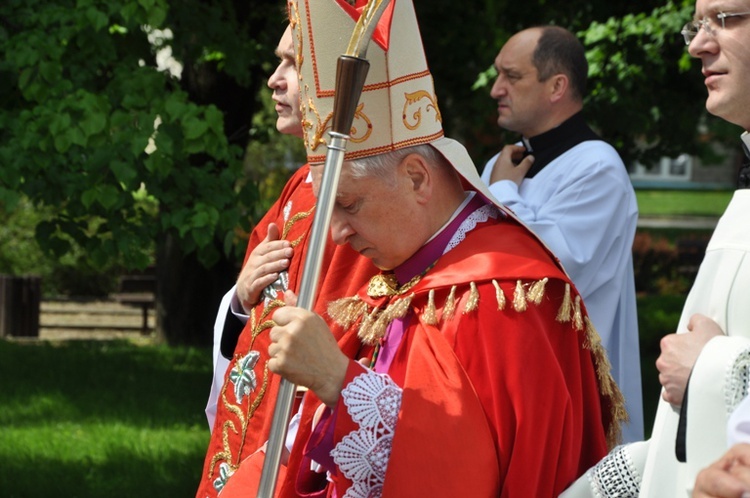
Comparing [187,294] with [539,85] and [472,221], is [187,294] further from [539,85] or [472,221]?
[472,221]

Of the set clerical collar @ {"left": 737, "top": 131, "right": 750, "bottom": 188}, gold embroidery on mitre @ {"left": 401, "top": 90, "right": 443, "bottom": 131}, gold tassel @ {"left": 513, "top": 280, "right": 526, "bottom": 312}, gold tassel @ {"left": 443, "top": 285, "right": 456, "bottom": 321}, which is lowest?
gold tassel @ {"left": 443, "top": 285, "right": 456, "bottom": 321}

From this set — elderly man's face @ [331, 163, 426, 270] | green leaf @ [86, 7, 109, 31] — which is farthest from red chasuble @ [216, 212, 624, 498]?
green leaf @ [86, 7, 109, 31]

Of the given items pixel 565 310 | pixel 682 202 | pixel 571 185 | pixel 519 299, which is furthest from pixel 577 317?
pixel 682 202

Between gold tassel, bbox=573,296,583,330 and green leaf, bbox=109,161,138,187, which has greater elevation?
green leaf, bbox=109,161,138,187

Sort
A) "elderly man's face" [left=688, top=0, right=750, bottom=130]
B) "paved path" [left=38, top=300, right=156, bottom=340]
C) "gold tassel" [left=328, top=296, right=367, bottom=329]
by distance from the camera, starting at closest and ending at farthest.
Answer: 1. "elderly man's face" [left=688, top=0, right=750, bottom=130]
2. "gold tassel" [left=328, top=296, right=367, bottom=329]
3. "paved path" [left=38, top=300, right=156, bottom=340]

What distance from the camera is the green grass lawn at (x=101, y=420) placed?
22.6ft

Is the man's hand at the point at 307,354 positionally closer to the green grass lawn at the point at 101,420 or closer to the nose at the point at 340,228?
the nose at the point at 340,228

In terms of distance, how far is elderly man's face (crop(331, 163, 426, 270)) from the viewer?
2.93 m

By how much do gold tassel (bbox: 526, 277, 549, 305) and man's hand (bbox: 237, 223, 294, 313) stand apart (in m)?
0.96

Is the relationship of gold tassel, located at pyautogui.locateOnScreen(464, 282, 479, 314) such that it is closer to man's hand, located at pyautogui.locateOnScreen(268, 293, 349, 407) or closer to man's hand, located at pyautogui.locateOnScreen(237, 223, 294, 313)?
man's hand, located at pyautogui.locateOnScreen(268, 293, 349, 407)

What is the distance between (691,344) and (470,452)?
55 centimetres

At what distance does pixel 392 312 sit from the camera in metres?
2.96

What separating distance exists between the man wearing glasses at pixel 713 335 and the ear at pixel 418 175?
0.67 metres

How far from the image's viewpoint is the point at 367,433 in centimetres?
276
